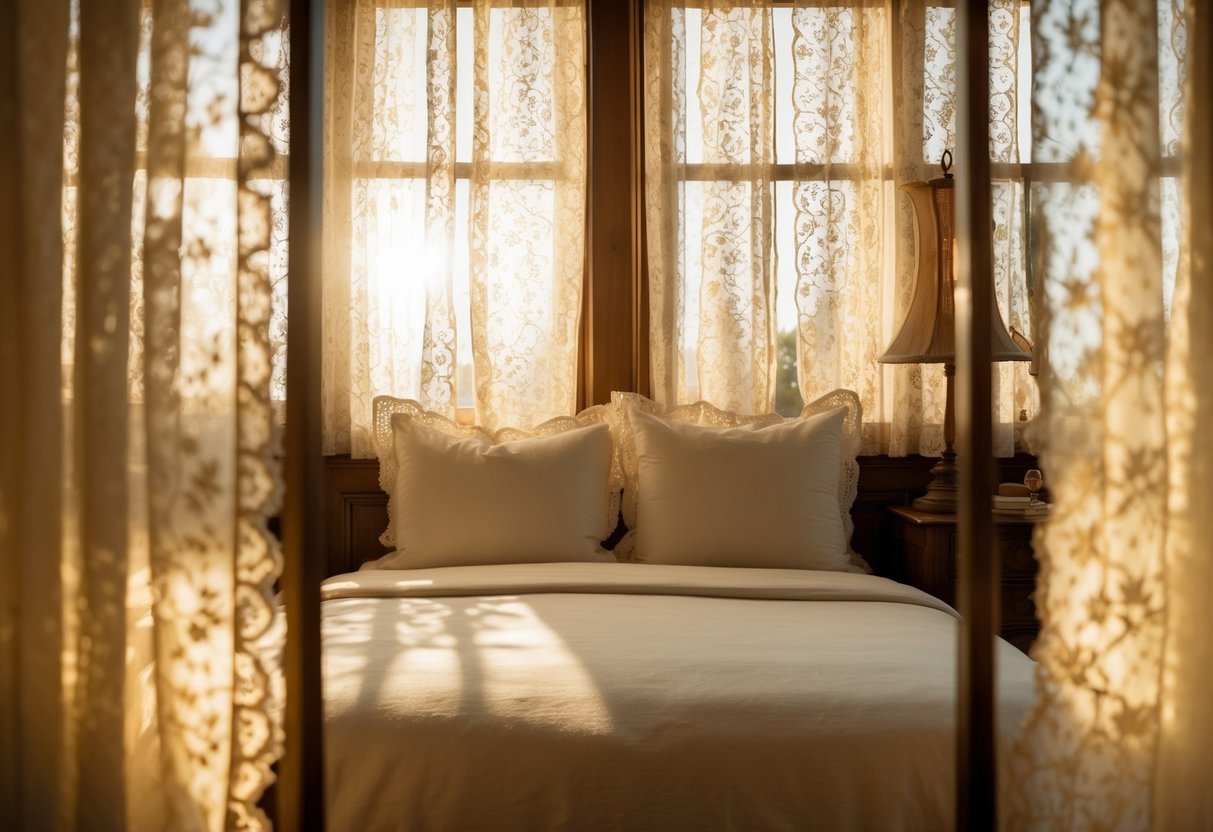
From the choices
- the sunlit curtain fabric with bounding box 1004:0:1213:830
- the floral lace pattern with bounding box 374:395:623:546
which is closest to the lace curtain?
the floral lace pattern with bounding box 374:395:623:546

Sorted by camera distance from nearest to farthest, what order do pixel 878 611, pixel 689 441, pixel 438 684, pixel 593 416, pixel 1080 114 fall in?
pixel 1080 114, pixel 438 684, pixel 878 611, pixel 689 441, pixel 593 416

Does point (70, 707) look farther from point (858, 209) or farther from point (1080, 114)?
point (858, 209)

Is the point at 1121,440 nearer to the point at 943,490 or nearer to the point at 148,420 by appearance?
the point at 148,420

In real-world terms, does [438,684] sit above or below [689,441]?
below

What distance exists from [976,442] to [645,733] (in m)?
0.73

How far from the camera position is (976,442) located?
3.82ft

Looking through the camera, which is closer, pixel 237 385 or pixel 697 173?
pixel 237 385

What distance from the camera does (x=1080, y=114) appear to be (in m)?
1.20

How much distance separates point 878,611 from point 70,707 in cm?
163

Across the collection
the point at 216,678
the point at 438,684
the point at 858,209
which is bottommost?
the point at 438,684

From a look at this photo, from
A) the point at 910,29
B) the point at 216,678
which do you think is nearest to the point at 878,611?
the point at 216,678

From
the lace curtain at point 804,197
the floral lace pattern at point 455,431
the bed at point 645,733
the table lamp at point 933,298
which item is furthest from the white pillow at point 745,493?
the bed at point 645,733

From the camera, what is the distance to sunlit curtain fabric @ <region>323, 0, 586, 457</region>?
329 cm

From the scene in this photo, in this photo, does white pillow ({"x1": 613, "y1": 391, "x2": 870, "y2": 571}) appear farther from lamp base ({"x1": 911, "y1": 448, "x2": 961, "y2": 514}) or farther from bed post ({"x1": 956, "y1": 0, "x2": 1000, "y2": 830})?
bed post ({"x1": 956, "y1": 0, "x2": 1000, "y2": 830})
